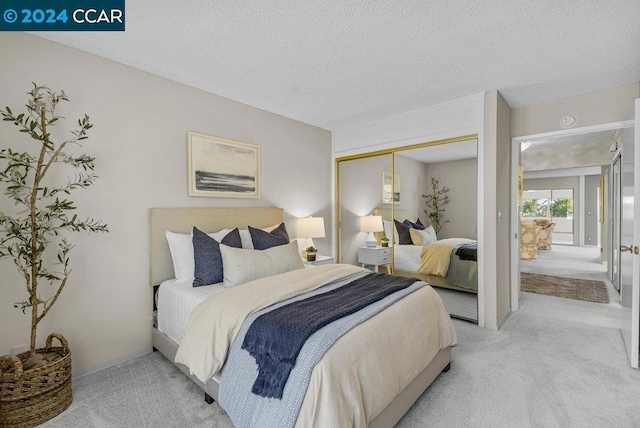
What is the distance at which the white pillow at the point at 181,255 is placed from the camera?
2707 millimetres

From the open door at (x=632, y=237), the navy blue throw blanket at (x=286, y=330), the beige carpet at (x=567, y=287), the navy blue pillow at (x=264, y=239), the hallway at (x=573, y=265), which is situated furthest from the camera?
the hallway at (x=573, y=265)

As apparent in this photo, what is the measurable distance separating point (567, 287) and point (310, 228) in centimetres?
430

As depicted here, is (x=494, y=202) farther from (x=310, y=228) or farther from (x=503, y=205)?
(x=310, y=228)

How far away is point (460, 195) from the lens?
139 inches

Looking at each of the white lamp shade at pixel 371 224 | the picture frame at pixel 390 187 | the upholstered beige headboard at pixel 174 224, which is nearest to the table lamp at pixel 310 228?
the white lamp shade at pixel 371 224

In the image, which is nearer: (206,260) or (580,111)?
(206,260)

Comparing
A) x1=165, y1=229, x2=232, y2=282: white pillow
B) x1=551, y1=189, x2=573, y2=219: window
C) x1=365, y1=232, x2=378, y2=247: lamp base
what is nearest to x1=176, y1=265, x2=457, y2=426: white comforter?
x1=165, y1=229, x2=232, y2=282: white pillow

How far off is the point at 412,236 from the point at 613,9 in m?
2.68

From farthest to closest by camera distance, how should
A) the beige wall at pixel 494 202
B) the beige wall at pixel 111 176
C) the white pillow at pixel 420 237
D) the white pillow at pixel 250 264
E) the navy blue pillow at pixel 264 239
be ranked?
the white pillow at pixel 420 237 < the beige wall at pixel 494 202 < the navy blue pillow at pixel 264 239 < the white pillow at pixel 250 264 < the beige wall at pixel 111 176

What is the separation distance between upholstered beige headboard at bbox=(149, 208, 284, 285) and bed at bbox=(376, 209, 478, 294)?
2.00 meters

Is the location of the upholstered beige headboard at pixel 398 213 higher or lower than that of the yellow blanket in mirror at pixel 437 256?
higher

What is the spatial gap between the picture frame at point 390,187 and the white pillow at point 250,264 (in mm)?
1884

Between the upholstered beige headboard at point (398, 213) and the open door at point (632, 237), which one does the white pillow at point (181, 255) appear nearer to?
the upholstered beige headboard at point (398, 213)

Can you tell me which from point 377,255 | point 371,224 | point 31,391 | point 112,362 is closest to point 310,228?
point 371,224
